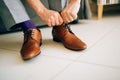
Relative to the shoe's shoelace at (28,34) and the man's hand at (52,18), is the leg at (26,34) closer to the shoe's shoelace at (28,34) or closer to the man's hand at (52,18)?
the shoe's shoelace at (28,34)

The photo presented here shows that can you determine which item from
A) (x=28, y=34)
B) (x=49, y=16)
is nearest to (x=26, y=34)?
(x=28, y=34)

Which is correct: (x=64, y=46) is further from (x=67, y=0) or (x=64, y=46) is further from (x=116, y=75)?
(x=116, y=75)

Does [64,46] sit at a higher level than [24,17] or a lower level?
lower

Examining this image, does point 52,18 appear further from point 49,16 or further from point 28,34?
point 28,34

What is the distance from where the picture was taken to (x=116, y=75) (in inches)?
29.9

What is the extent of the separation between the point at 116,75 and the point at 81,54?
0.24 m

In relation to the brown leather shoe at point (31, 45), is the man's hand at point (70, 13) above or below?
above

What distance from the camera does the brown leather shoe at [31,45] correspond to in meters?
0.92

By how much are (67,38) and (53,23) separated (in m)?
0.16

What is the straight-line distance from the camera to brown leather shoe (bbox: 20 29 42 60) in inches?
36.3

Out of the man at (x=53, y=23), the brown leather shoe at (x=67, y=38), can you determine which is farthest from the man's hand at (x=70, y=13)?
the brown leather shoe at (x=67, y=38)

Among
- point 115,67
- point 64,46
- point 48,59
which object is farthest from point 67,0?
point 115,67

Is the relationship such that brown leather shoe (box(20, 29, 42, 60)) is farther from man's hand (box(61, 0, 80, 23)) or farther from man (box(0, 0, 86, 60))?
man's hand (box(61, 0, 80, 23))

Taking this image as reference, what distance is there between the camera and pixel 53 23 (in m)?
0.94
